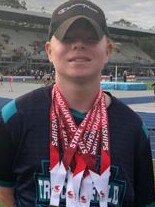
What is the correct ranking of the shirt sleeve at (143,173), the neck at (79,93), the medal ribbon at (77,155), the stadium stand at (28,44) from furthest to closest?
the stadium stand at (28,44) → the shirt sleeve at (143,173) → the neck at (79,93) → the medal ribbon at (77,155)

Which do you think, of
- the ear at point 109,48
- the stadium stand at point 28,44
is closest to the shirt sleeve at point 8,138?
the ear at point 109,48

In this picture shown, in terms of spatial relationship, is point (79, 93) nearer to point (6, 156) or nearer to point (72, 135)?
point (72, 135)

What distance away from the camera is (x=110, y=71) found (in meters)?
62.2

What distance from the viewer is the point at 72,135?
2006 millimetres

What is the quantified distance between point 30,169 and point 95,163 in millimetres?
270

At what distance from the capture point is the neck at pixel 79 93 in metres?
2.07

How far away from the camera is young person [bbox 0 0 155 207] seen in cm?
198

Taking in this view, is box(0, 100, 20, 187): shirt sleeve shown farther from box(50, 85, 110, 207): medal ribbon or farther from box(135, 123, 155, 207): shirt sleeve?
box(135, 123, 155, 207): shirt sleeve

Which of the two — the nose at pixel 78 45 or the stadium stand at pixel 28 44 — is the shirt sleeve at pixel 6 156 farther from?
the stadium stand at pixel 28 44

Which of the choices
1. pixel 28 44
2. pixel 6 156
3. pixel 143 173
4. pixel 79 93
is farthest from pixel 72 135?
pixel 28 44

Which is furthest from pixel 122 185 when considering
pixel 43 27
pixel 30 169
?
pixel 43 27

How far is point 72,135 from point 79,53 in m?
0.34

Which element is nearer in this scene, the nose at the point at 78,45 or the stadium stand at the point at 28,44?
the nose at the point at 78,45

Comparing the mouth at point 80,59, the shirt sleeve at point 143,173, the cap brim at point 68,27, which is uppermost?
the cap brim at point 68,27
